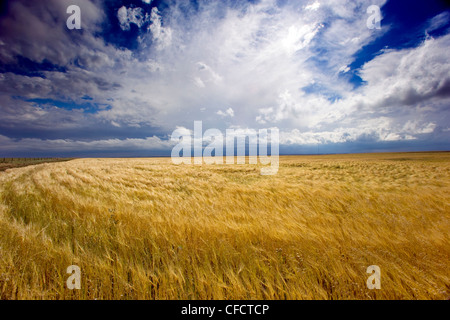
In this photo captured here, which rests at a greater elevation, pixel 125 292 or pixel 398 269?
pixel 398 269

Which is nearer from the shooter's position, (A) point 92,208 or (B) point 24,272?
(B) point 24,272

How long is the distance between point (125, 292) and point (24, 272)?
4.67 feet

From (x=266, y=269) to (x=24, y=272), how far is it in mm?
3209

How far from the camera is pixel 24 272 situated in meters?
2.15

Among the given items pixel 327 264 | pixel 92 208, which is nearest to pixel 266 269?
pixel 327 264

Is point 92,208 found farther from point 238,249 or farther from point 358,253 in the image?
point 358,253
